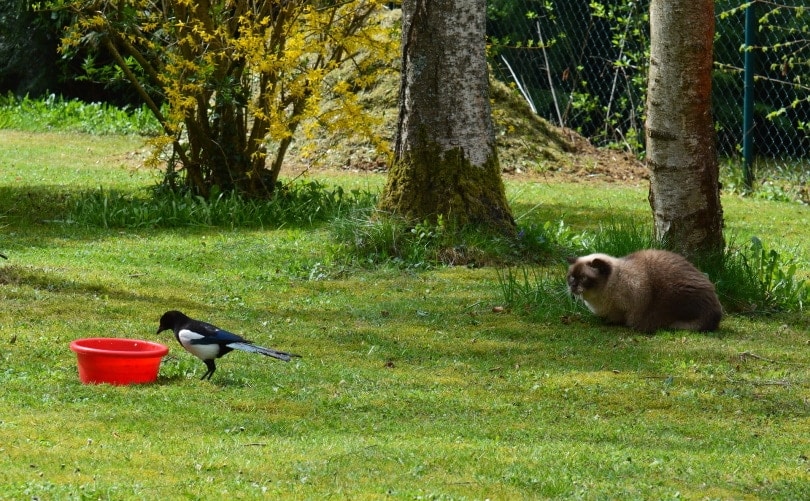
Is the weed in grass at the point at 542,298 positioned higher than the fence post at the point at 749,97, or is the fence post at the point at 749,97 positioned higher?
the fence post at the point at 749,97

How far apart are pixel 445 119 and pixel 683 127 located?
234cm

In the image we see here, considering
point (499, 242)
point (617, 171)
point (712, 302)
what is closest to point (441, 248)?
point (499, 242)

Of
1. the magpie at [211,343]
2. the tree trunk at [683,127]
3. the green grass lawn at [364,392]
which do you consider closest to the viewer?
the green grass lawn at [364,392]

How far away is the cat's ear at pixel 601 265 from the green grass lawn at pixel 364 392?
469mm

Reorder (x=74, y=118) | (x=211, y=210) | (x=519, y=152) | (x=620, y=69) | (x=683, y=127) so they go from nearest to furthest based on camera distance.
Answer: (x=683, y=127), (x=211, y=210), (x=519, y=152), (x=620, y=69), (x=74, y=118)

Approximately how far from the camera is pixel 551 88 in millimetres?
18859

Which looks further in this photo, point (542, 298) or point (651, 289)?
point (542, 298)

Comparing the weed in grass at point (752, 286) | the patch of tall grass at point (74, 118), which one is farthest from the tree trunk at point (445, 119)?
the patch of tall grass at point (74, 118)

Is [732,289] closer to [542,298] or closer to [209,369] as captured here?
[542,298]

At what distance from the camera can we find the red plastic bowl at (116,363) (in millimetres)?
6387

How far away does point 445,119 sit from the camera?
412 inches

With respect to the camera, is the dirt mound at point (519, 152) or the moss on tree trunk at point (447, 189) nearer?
the moss on tree trunk at point (447, 189)

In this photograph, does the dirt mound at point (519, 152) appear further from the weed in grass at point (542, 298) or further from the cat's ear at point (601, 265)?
the cat's ear at point (601, 265)

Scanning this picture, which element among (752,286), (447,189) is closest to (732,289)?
(752,286)
